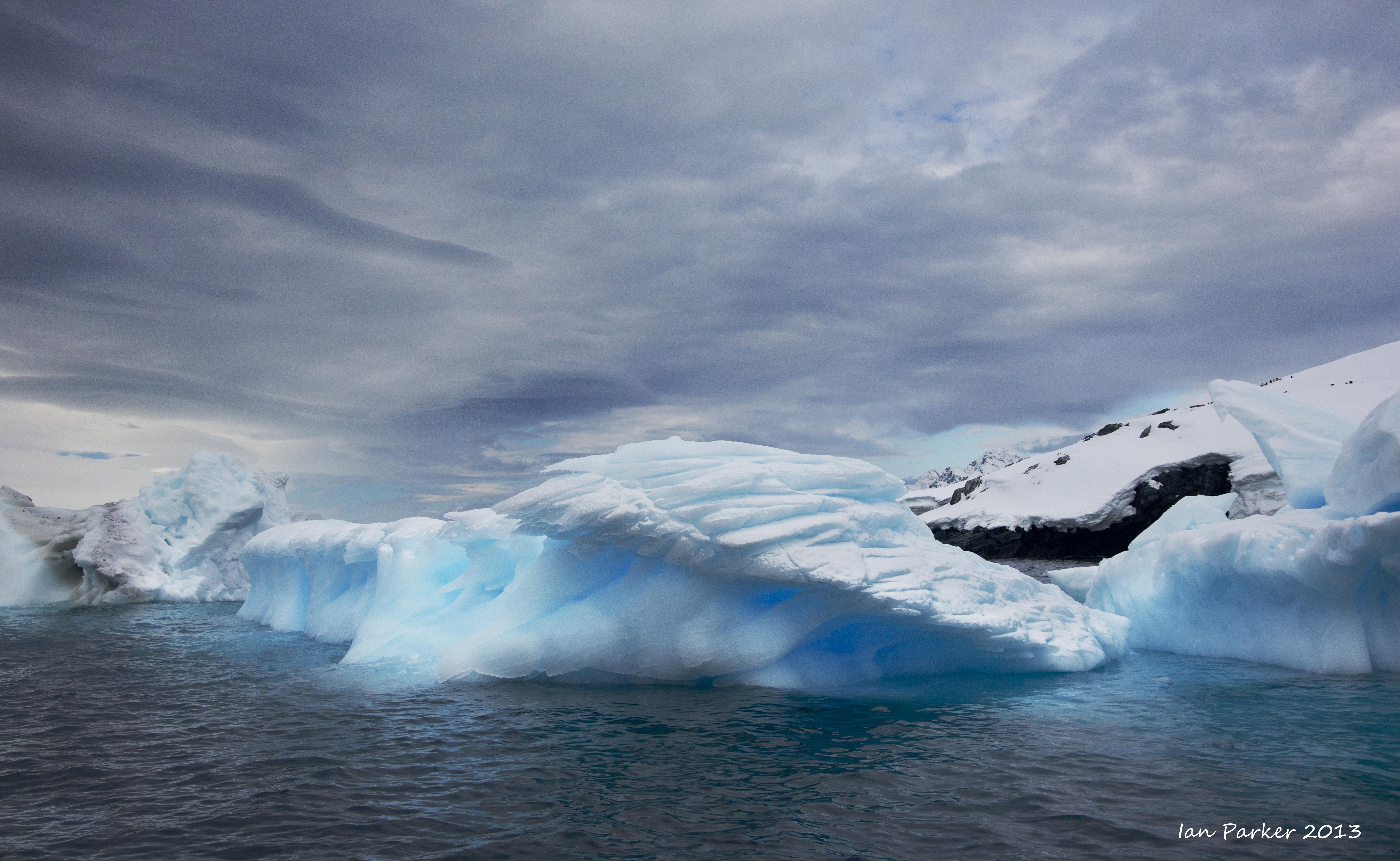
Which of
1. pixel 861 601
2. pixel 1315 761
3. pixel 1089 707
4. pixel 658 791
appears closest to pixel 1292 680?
pixel 1089 707

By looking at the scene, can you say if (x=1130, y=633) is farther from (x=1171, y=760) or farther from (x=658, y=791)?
(x=658, y=791)

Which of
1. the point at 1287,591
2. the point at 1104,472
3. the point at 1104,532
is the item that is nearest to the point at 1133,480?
the point at 1104,472

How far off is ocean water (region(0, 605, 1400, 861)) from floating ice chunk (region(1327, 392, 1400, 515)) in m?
2.37

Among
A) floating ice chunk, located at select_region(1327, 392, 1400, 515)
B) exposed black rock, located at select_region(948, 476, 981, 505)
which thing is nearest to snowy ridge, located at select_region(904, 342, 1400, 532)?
exposed black rock, located at select_region(948, 476, 981, 505)

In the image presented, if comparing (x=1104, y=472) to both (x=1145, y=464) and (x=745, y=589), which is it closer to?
(x=1145, y=464)

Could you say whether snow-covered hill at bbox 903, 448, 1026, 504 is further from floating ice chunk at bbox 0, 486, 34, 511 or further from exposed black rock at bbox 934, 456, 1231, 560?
floating ice chunk at bbox 0, 486, 34, 511

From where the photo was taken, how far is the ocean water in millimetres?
5621

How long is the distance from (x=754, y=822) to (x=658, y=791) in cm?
103

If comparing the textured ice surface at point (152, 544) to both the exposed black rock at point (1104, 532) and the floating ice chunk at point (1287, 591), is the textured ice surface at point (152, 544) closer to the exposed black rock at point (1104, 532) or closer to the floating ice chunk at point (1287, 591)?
the exposed black rock at point (1104, 532)

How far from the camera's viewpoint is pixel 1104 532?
35.9 metres
